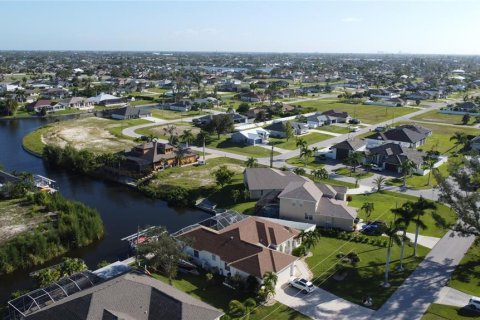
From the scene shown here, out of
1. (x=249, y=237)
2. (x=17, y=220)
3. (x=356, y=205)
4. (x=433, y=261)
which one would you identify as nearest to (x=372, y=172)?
(x=356, y=205)

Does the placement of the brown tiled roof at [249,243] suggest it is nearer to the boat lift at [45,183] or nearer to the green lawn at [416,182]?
the green lawn at [416,182]

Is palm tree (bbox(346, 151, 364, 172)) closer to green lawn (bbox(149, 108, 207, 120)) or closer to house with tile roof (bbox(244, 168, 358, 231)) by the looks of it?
house with tile roof (bbox(244, 168, 358, 231))

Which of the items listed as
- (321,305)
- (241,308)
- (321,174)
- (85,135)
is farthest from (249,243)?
(85,135)

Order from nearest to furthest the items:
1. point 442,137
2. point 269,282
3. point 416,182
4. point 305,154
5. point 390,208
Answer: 1. point 269,282
2. point 390,208
3. point 416,182
4. point 305,154
5. point 442,137

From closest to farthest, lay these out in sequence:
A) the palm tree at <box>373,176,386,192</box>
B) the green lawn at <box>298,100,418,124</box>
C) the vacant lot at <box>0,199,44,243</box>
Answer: the vacant lot at <box>0,199,44,243</box> → the palm tree at <box>373,176,386,192</box> → the green lawn at <box>298,100,418,124</box>

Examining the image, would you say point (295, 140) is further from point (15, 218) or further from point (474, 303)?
point (474, 303)

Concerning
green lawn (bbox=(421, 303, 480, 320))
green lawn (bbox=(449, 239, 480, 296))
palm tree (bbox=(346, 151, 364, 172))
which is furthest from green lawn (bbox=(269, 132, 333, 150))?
green lawn (bbox=(421, 303, 480, 320))

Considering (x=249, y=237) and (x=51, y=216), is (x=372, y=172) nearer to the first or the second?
(x=249, y=237)
